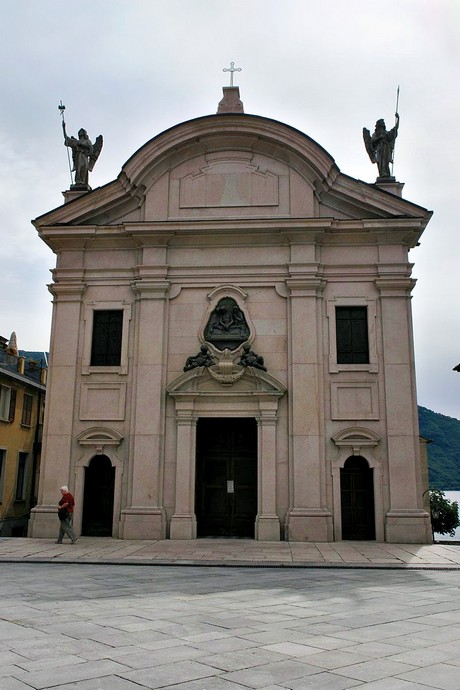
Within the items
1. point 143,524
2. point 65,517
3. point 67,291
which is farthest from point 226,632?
point 67,291

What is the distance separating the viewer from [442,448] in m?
127

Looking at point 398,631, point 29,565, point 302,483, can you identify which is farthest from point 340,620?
point 302,483

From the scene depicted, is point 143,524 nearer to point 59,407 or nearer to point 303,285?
point 59,407

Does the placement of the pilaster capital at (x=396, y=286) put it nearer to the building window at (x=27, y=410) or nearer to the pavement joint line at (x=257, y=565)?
the pavement joint line at (x=257, y=565)

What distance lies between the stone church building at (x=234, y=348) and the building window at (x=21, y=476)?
10.8 metres

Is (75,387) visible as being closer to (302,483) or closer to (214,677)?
(302,483)

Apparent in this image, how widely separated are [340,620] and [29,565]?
8.73 metres

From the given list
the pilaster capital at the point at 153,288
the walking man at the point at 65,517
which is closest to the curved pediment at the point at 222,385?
the pilaster capital at the point at 153,288

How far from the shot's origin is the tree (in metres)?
44.9

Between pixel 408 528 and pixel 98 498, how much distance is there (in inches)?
381

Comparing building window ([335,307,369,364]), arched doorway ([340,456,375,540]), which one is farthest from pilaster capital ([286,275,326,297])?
arched doorway ([340,456,375,540])

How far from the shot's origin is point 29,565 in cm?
1472

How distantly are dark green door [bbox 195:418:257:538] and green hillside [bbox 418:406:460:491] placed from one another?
99.0 meters

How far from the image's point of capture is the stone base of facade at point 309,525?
19.4 metres
